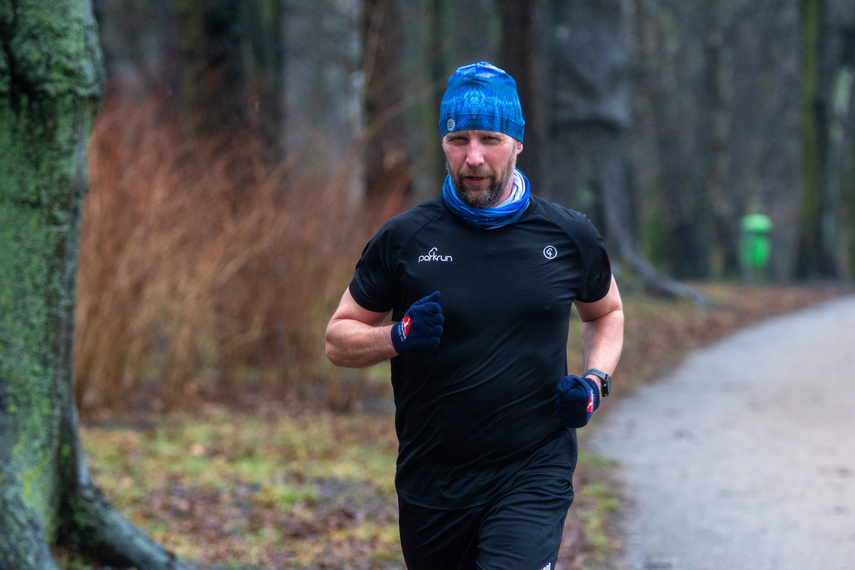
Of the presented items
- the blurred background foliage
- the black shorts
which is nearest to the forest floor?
the blurred background foliage

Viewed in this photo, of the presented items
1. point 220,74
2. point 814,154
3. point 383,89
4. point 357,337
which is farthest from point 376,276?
point 814,154

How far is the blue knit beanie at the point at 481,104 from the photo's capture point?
3299 mm

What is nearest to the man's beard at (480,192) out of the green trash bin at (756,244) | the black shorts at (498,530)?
the black shorts at (498,530)

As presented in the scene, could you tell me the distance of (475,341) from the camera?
3293 millimetres

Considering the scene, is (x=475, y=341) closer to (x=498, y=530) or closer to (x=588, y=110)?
(x=498, y=530)

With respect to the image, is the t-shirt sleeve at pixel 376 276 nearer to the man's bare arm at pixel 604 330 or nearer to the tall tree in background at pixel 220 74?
the man's bare arm at pixel 604 330

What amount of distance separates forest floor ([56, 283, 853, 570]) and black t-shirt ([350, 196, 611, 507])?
2.27 m

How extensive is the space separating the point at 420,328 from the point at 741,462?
18.7 ft

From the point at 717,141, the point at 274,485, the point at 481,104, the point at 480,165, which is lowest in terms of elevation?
the point at 274,485

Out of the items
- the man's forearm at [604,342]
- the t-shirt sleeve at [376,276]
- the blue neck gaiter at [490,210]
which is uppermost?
the blue neck gaiter at [490,210]

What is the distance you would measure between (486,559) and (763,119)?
37.9 m

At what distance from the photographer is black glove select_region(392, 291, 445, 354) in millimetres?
3098

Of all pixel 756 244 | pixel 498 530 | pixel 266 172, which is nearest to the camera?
pixel 498 530

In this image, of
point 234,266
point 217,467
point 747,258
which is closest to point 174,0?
point 234,266
